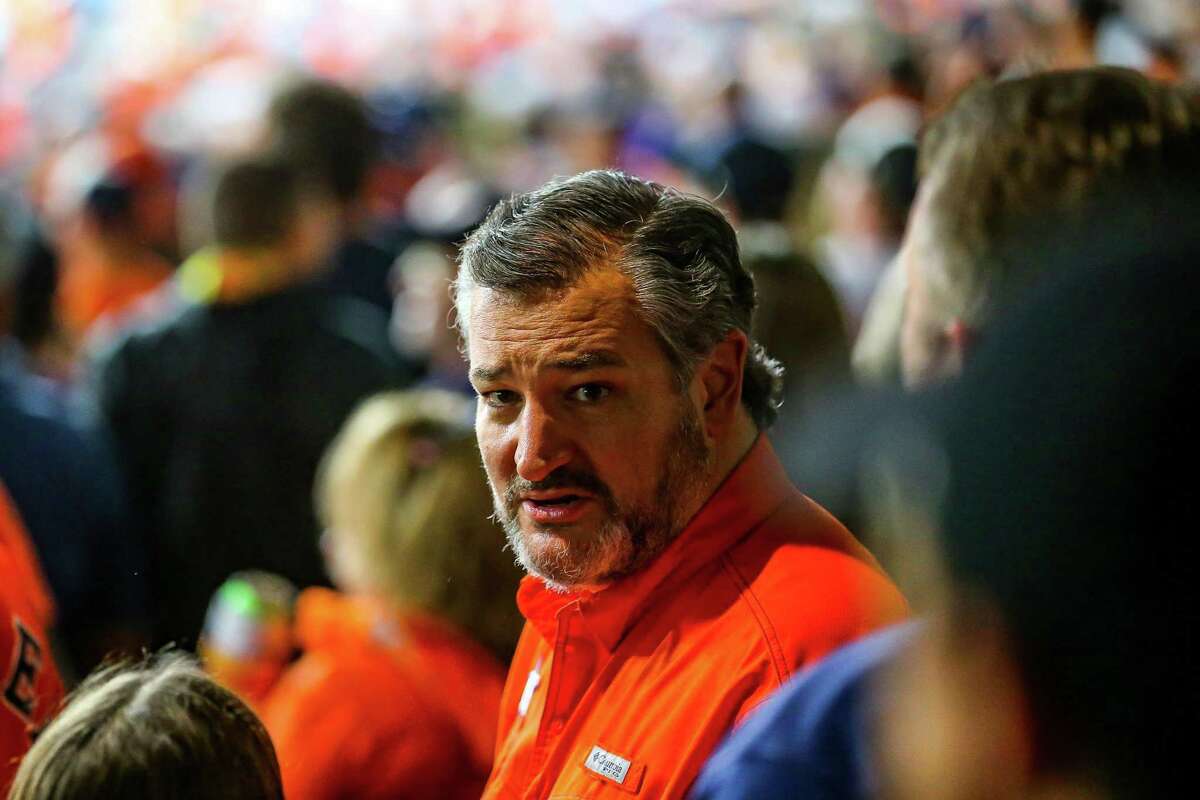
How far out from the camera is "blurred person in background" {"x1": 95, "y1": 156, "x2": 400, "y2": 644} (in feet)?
13.1

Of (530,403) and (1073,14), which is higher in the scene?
(1073,14)

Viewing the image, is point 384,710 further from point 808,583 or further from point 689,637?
point 808,583

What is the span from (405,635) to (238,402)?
5.09 feet

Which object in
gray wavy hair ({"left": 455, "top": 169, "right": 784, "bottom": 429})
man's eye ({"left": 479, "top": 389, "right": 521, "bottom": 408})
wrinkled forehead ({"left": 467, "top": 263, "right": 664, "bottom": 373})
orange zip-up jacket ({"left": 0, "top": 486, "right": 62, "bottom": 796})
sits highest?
gray wavy hair ({"left": 455, "top": 169, "right": 784, "bottom": 429})

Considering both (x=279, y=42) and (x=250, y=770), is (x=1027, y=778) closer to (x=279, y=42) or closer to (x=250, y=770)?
(x=250, y=770)

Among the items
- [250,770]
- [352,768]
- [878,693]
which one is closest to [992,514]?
[878,693]

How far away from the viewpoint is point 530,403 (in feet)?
7.00

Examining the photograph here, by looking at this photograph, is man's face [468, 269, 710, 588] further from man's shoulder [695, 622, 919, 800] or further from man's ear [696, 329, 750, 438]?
man's shoulder [695, 622, 919, 800]

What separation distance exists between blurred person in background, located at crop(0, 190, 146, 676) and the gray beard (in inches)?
72.4

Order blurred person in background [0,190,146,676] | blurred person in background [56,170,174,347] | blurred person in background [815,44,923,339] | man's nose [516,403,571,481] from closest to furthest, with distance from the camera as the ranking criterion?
man's nose [516,403,571,481] < blurred person in background [0,190,146,676] < blurred person in background [815,44,923,339] < blurred person in background [56,170,174,347]

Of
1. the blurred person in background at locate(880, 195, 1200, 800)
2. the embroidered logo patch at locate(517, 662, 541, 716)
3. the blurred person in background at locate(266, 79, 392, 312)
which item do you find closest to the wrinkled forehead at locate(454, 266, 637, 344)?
the embroidered logo patch at locate(517, 662, 541, 716)

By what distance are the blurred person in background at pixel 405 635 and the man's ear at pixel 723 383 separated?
588mm

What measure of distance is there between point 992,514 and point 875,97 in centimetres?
564

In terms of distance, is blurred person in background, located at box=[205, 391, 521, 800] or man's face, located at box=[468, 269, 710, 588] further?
blurred person in background, located at box=[205, 391, 521, 800]
